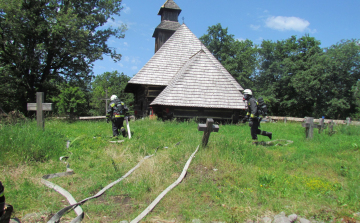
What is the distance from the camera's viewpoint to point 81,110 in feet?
132

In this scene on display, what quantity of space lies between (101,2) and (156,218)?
829 inches

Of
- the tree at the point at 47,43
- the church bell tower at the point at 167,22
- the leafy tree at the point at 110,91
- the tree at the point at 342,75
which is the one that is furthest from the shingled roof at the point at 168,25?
the leafy tree at the point at 110,91

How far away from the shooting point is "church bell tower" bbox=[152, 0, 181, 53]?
2375cm

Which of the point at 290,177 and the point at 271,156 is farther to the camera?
the point at 271,156

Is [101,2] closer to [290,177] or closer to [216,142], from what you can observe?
[216,142]

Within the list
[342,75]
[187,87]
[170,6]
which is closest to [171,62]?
[187,87]

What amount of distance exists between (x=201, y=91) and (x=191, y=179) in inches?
378

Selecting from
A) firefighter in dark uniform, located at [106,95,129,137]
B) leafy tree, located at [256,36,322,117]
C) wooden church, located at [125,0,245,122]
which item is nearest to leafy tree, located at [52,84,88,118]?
wooden church, located at [125,0,245,122]

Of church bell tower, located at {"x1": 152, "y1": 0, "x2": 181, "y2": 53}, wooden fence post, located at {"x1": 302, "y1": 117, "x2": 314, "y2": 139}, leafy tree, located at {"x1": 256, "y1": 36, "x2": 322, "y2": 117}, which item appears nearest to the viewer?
wooden fence post, located at {"x1": 302, "y1": 117, "x2": 314, "y2": 139}

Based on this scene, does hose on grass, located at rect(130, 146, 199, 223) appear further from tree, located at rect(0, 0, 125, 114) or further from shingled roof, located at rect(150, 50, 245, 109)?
tree, located at rect(0, 0, 125, 114)

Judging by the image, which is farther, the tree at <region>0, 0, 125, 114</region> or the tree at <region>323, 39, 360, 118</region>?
the tree at <region>323, 39, 360, 118</region>

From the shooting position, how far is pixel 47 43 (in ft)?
60.9

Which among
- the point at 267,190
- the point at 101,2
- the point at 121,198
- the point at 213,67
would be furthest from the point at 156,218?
the point at 101,2

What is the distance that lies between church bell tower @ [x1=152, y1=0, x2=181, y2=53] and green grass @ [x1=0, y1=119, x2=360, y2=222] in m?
18.7
